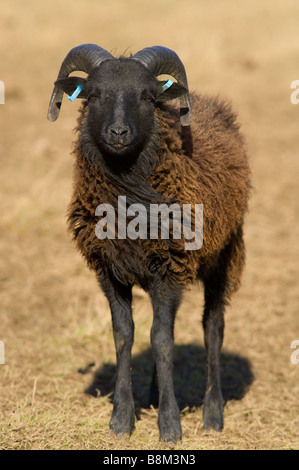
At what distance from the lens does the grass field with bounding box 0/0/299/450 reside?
17.8 ft

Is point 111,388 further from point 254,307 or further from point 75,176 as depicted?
point 254,307

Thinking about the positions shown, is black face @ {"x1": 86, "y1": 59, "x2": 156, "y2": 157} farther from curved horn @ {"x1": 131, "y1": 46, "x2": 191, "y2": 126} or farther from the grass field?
the grass field

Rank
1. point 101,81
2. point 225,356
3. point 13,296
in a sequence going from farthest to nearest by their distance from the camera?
point 13,296 → point 225,356 → point 101,81

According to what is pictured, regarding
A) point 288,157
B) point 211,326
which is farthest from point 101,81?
point 288,157

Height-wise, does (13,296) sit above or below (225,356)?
above

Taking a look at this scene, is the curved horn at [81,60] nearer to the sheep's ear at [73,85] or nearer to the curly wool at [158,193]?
the sheep's ear at [73,85]

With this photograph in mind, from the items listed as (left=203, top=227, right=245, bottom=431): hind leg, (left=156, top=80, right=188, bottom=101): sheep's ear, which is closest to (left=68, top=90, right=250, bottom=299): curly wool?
(left=156, top=80, right=188, bottom=101): sheep's ear

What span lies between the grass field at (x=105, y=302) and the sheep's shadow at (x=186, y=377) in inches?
0.8

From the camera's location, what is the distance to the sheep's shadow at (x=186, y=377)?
6171 mm

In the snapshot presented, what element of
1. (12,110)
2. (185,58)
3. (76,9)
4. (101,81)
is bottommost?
(101,81)

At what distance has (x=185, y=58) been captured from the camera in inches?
752

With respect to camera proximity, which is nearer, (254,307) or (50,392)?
(50,392)

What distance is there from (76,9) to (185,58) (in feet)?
32.1

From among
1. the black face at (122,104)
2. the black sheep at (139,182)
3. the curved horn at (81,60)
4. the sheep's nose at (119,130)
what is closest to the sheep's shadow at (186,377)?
the black sheep at (139,182)
